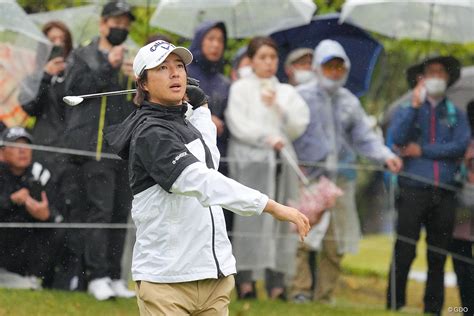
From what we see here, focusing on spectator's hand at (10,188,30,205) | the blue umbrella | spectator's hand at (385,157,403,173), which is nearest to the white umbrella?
the blue umbrella

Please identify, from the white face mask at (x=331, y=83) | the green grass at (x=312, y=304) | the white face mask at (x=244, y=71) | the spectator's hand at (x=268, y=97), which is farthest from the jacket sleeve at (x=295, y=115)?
the green grass at (x=312, y=304)

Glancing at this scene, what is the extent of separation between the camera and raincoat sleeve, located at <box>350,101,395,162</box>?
389 inches

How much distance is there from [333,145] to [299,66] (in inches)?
27.7

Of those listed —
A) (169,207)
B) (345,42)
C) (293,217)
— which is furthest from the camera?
(345,42)

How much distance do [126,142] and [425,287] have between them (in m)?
4.87

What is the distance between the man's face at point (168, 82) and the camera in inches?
213

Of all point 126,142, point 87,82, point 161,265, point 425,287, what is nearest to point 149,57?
point 126,142

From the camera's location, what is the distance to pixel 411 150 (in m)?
9.73

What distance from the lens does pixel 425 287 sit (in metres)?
9.69

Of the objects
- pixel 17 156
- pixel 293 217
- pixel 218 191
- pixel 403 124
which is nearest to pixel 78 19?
pixel 17 156

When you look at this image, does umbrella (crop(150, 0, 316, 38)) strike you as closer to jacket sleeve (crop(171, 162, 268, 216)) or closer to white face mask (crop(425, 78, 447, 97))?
white face mask (crop(425, 78, 447, 97))

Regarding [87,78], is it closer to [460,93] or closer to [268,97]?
[268,97]

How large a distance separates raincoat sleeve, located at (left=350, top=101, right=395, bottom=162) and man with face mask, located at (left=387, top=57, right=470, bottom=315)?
0.14 meters

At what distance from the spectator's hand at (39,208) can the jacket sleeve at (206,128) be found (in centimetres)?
354
